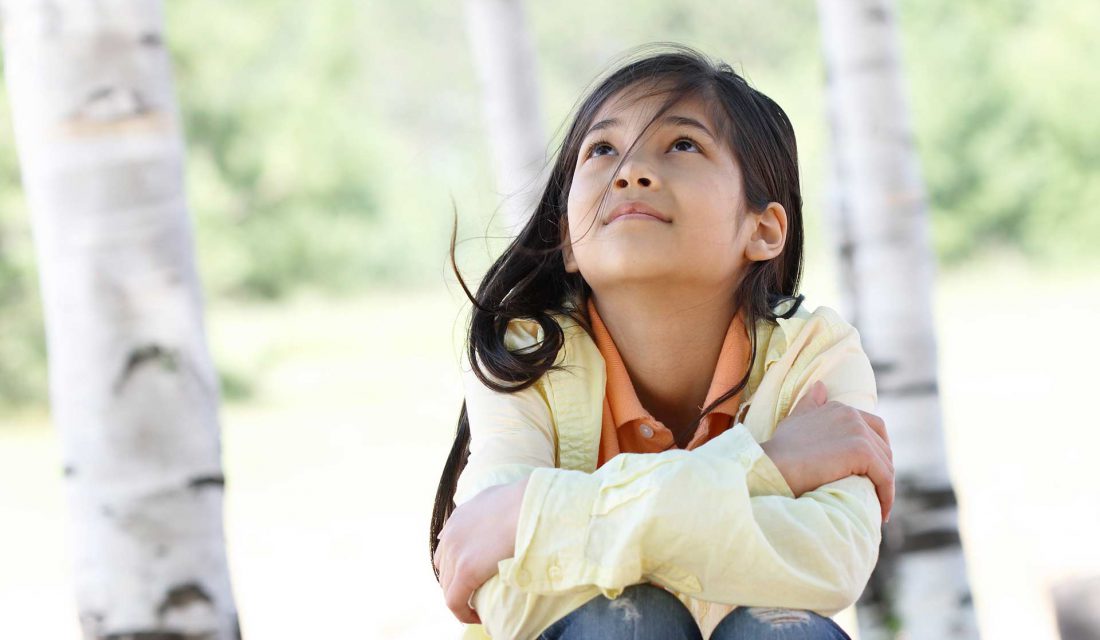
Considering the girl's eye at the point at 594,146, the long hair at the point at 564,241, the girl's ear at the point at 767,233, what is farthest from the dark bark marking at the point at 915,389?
the girl's eye at the point at 594,146

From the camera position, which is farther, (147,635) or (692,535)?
(147,635)

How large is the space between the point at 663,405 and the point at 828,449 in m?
0.45

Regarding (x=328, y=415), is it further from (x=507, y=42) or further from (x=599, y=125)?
(x=599, y=125)

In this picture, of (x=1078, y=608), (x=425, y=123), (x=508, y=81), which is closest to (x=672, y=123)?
(x=1078, y=608)

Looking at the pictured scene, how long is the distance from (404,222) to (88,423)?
59.5ft

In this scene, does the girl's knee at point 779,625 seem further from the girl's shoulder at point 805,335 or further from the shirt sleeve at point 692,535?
the girl's shoulder at point 805,335

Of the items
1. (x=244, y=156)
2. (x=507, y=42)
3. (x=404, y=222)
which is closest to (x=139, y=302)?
(x=507, y=42)

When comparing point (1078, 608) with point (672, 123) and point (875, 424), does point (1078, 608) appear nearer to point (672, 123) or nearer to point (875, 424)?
point (875, 424)

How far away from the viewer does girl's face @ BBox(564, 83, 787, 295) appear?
1996 mm

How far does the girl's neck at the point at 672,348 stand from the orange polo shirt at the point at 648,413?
61 millimetres

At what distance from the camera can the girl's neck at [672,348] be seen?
2195mm

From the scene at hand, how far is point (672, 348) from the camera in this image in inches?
87.3

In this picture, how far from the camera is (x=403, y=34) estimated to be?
27781mm

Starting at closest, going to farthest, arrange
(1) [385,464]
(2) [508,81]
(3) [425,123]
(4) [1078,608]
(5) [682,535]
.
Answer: (5) [682,535]
(4) [1078,608]
(2) [508,81]
(1) [385,464]
(3) [425,123]
